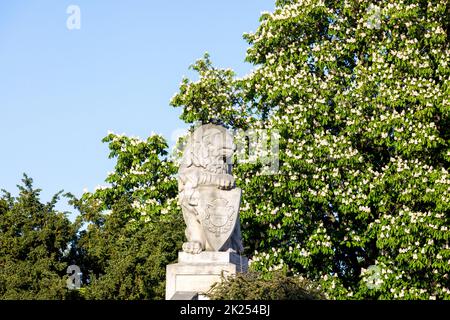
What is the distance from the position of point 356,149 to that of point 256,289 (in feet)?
44.8

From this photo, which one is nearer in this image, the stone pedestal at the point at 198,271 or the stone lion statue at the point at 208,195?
the stone pedestal at the point at 198,271

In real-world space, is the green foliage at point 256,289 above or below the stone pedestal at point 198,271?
below

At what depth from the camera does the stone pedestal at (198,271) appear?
20.2 metres

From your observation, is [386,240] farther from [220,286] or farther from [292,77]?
[220,286]

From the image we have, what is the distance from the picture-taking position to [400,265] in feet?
96.7

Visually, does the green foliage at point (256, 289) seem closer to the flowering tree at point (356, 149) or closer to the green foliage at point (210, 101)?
the flowering tree at point (356, 149)

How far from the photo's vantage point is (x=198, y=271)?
20.2m

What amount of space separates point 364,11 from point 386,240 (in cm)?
944

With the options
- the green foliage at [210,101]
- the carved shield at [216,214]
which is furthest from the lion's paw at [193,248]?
the green foliage at [210,101]

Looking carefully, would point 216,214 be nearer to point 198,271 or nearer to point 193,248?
point 193,248

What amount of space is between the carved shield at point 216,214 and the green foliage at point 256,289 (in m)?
1.22

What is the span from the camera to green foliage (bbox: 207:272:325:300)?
60.5ft

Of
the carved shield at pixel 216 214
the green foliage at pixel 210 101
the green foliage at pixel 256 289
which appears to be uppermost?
the green foliage at pixel 210 101
